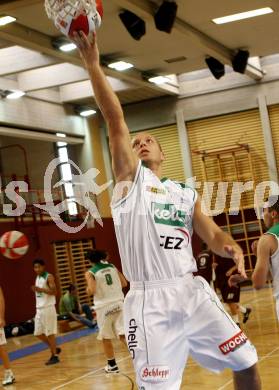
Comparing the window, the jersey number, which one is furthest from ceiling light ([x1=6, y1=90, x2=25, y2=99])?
the jersey number

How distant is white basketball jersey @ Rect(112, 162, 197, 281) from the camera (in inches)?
167

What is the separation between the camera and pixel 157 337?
4.08 m

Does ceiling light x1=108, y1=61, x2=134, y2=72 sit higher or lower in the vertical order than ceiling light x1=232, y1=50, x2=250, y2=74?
higher

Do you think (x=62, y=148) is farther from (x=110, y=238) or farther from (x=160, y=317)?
(x=160, y=317)

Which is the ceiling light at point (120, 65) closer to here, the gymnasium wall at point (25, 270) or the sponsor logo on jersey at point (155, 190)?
the gymnasium wall at point (25, 270)

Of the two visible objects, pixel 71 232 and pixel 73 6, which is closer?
pixel 73 6

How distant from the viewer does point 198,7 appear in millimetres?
15344

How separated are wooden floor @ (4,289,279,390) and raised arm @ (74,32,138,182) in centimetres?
438

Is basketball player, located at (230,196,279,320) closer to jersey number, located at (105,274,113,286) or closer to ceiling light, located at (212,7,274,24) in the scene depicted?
jersey number, located at (105,274,113,286)

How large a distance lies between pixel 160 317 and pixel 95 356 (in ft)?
28.8

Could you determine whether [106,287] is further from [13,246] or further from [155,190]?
[155,190]

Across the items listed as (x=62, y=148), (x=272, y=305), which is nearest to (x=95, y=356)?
(x=272, y=305)

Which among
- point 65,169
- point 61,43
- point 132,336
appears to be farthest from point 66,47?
point 132,336

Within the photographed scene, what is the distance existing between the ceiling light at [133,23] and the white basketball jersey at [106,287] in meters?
5.28
